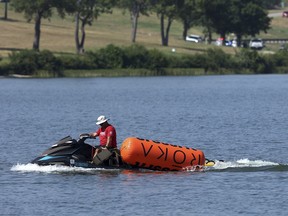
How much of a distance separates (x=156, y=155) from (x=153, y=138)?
675 inches

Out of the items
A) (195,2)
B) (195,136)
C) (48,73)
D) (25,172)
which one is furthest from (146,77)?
(25,172)

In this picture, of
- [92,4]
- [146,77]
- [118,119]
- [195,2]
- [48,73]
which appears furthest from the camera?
[195,2]

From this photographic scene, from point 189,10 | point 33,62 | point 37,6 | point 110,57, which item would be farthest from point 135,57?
point 189,10

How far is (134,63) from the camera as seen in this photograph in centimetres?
13125

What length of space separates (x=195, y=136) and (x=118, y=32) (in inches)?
4876

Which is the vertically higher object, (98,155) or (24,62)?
(98,155)

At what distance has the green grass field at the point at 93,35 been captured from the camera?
147875mm

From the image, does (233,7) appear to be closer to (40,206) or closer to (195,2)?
(195,2)

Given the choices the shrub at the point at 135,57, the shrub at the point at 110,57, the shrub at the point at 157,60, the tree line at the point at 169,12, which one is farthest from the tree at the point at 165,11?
the shrub at the point at 110,57

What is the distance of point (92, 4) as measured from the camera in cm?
14738

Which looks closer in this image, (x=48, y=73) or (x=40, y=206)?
(x=40, y=206)

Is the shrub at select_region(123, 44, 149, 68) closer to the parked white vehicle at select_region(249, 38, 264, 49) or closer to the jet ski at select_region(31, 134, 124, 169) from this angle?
the parked white vehicle at select_region(249, 38, 264, 49)

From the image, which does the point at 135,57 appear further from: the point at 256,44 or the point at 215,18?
the point at 215,18

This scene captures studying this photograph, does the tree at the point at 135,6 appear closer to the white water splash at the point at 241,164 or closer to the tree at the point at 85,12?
the tree at the point at 85,12
